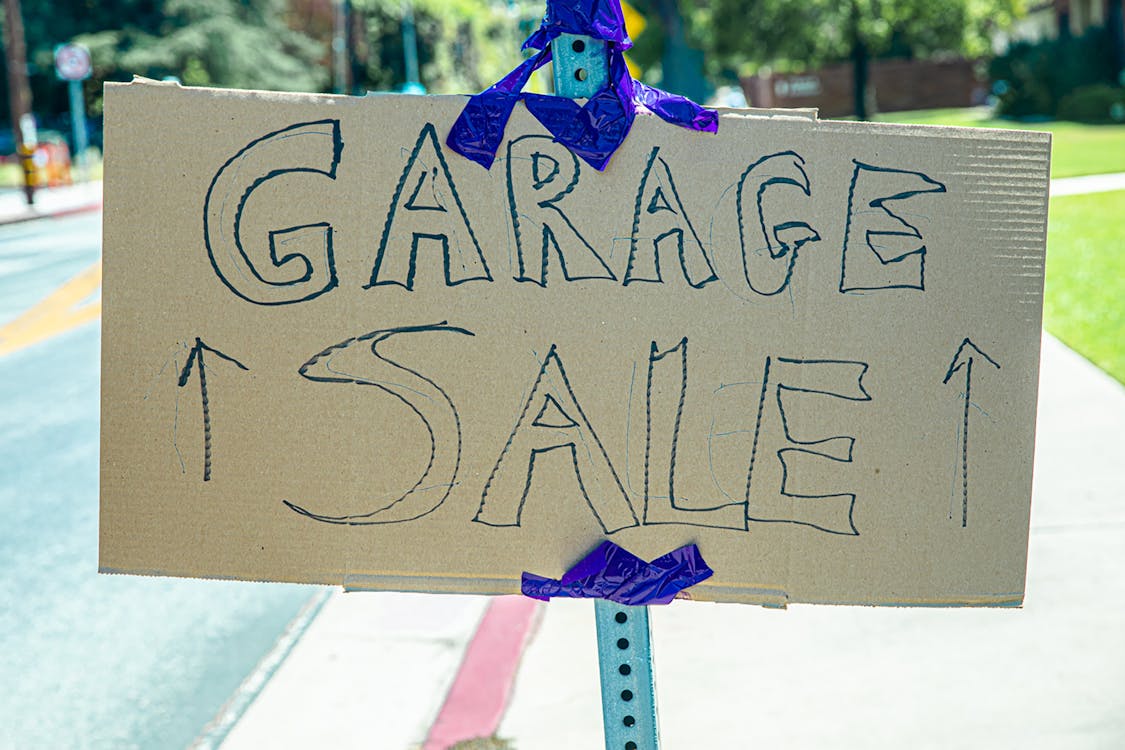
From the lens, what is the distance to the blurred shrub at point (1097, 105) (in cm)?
3105

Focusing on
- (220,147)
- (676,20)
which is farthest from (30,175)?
(220,147)

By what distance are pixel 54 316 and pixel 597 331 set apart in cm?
1084

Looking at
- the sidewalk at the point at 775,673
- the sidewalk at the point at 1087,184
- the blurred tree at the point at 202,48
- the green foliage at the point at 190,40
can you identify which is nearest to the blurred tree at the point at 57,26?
the green foliage at the point at 190,40

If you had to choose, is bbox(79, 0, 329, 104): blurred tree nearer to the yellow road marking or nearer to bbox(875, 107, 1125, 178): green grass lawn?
bbox(875, 107, 1125, 178): green grass lawn

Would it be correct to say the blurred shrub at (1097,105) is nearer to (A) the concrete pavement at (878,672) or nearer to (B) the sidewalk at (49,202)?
(B) the sidewalk at (49,202)

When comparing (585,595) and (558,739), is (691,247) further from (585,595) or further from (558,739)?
(558,739)

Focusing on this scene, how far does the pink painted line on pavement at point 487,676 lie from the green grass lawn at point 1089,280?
417 centimetres

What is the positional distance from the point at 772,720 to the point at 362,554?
6.22 ft

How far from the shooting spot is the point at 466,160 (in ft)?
5.80

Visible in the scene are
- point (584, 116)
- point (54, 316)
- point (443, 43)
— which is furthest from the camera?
point (443, 43)

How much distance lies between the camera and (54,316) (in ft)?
37.7

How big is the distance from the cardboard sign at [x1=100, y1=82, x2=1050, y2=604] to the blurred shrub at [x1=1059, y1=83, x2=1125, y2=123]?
107 ft

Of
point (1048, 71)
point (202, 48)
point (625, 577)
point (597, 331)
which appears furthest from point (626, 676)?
point (202, 48)

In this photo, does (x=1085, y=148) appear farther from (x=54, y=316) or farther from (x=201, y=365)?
(x=201, y=365)
